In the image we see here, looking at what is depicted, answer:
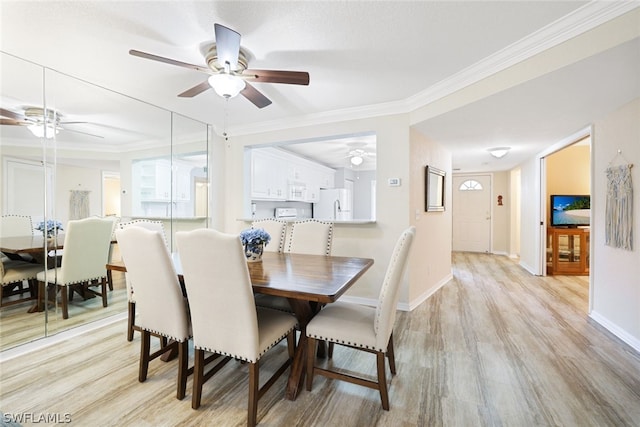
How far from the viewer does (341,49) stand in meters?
2.11

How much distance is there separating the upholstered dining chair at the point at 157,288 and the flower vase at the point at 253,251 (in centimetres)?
65

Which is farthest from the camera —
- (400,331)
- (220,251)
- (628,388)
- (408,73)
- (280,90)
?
(280,90)

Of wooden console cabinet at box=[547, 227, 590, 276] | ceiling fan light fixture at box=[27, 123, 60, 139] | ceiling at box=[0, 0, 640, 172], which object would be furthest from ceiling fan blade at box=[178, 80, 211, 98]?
wooden console cabinet at box=[547, 227, 590, 276]

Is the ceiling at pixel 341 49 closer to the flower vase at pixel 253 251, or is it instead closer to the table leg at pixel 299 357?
the flower vase at pixel 253 251

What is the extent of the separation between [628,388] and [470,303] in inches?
63.7

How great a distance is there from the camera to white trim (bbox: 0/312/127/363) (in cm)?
217

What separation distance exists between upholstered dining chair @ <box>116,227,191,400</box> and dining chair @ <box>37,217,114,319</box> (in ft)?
4.97

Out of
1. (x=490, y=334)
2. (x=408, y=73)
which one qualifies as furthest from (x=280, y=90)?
(x=490, y=334)

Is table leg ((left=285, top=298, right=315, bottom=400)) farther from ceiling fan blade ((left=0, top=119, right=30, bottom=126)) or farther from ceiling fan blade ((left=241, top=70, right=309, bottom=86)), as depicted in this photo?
ceiling fan blade ((left=0, top=119, right=30, bottom=126))

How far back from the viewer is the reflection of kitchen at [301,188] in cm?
453

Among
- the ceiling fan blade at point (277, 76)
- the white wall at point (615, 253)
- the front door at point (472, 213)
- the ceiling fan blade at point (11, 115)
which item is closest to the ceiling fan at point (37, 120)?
the ceiling fan blade at point (11, 115)

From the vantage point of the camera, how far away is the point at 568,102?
2438 mm

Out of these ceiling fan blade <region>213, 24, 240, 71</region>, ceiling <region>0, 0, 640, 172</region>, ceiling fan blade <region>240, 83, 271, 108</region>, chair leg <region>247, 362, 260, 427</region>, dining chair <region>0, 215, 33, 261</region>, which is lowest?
chair leg <region>247, 362, 260, 427</region>

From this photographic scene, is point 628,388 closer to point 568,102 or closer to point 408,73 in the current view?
point 568,102
